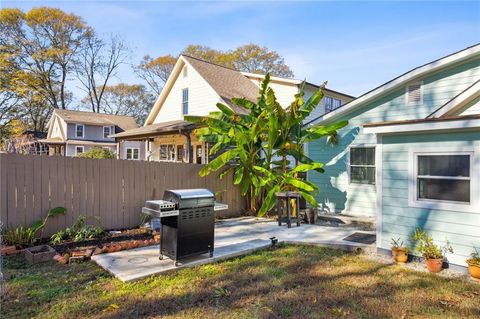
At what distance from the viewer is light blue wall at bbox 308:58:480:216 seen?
29.0 ft

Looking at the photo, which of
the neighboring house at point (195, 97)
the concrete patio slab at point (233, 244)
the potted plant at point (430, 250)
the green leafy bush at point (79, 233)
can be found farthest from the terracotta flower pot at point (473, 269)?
the neighboring house at point (195, 97)

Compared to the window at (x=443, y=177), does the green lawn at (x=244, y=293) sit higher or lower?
lower

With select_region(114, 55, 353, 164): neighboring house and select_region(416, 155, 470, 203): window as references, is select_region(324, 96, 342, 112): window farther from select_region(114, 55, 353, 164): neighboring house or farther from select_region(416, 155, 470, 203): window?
select_region(416, 155, 470, 203): window

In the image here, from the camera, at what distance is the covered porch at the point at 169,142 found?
14570 millimetres

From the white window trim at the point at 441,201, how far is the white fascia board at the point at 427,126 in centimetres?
39

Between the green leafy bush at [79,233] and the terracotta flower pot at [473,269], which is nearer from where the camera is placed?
the terracotta flower pot at [473,269]

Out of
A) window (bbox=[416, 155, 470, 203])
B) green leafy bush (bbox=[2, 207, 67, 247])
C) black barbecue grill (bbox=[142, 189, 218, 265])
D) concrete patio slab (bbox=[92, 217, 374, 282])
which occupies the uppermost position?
window (bbox=[416, 155, 470, 203])

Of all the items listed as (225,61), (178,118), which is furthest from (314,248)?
(225,61)

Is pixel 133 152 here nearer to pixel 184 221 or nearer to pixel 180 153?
pixel 180 153

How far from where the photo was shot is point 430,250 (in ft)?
16.4

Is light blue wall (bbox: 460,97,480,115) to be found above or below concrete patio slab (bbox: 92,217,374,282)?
above

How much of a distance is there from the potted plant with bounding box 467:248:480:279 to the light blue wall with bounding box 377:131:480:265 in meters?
0.12

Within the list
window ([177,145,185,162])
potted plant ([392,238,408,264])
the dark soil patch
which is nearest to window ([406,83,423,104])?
potted plant ([392,238,408,264])

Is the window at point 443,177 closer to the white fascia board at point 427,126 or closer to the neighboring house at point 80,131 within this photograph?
the white fascia board at point 427,126
